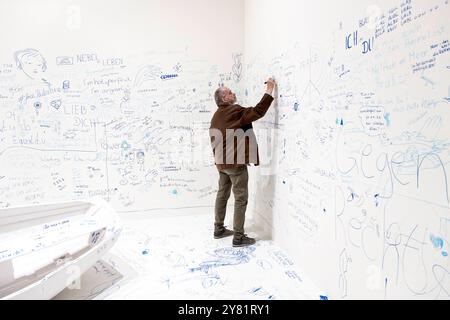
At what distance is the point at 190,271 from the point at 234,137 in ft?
3.47

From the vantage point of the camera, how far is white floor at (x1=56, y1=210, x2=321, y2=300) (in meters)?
1.98

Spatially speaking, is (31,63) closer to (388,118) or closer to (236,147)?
(236,147)

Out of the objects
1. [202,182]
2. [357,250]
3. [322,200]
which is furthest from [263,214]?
[357,250]

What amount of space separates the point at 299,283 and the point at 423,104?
53.4 inches

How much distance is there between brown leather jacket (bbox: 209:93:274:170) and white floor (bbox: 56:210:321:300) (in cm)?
70

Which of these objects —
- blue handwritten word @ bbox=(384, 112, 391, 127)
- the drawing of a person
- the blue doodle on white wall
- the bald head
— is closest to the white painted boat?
the blue doodle on white wall

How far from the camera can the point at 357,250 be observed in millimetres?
1588

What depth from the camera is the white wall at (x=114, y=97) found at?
3.00 metres

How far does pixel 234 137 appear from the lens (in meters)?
2.63

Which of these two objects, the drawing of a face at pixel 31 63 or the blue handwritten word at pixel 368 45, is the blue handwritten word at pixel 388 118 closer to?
the blue handwritten word at pixel 368 45

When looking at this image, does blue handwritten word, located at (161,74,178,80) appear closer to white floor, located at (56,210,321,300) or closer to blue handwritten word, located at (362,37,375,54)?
white floor, located at (56,210,321,300)

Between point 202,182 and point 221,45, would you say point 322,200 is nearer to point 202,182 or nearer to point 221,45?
point 202,182

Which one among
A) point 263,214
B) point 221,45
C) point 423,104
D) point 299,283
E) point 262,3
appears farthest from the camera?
point 221,45

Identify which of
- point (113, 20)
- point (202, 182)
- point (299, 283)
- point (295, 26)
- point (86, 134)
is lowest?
point (299, 283)
